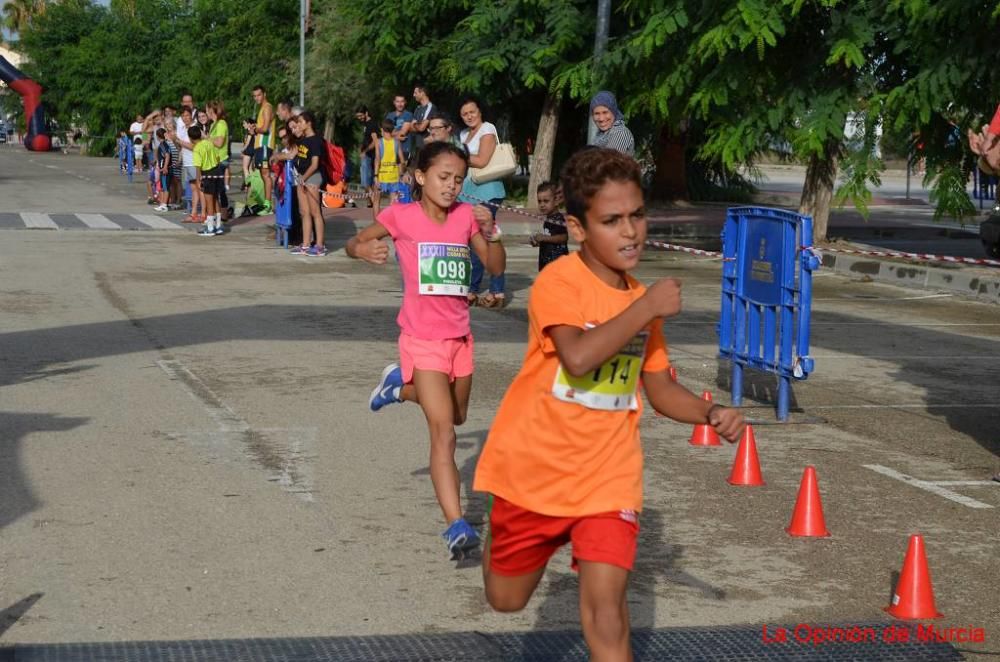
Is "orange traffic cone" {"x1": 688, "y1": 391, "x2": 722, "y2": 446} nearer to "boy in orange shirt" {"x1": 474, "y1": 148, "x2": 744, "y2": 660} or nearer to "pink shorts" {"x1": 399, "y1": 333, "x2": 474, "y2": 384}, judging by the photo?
"pink shorts" {"x1": 399, "y1": 333, "x2": 474, "y2": 384}

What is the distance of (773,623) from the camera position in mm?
5414

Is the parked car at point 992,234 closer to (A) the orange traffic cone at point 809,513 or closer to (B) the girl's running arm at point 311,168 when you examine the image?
(B) the girl's running arm at point 311,168

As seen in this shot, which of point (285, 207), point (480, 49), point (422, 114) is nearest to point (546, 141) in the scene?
point (480, 49)

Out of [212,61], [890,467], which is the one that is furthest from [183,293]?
[212,61]

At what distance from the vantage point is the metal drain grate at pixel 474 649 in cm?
489

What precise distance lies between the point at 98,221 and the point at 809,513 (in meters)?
20.2

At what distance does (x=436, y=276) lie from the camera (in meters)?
6.42

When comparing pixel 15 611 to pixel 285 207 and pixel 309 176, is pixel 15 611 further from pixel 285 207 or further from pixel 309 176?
pixel 285 207

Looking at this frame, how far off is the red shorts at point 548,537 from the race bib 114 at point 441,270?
2296mm

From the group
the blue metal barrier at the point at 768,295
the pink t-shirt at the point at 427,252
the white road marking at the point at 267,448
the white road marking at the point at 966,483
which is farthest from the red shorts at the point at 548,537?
the blue metal barrier at the point at 768,295

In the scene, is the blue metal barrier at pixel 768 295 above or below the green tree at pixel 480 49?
below

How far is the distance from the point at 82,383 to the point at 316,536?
412 cm

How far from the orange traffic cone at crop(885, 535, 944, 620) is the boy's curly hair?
6.75ft

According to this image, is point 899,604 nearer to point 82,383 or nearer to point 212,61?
point 82,383
